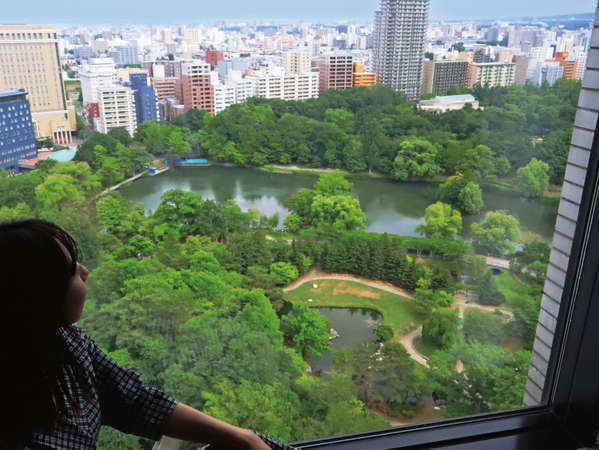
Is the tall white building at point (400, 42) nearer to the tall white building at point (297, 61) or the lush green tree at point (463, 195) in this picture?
the tall white building at point (297, 61)

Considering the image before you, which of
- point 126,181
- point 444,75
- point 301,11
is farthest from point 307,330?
point 301,11

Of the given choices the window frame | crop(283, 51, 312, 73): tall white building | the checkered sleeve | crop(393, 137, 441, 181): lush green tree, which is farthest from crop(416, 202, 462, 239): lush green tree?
the checkered sleeve

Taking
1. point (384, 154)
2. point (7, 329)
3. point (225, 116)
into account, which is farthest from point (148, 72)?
point (7, 329)

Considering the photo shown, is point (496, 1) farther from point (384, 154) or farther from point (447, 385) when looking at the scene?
point (447, 385)

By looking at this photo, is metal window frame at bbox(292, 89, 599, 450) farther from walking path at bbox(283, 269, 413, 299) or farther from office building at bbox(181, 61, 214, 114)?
office building at bbox(181, 61, 214, 114)

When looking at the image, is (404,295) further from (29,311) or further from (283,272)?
(29,311)

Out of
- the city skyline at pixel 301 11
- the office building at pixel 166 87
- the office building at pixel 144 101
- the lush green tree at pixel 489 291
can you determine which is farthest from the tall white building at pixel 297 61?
the lush green tree at pixel 489 291
